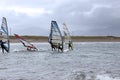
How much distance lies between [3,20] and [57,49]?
10601 millimetres

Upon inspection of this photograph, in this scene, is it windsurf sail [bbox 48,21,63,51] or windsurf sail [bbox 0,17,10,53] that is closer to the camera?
windsurf sail [bbox 0,17,10,53]

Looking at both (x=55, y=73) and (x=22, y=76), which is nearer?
(x=22, y=76)

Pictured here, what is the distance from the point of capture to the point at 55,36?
5281cm

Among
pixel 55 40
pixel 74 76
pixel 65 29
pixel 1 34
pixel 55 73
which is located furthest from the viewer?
pixel 65 29

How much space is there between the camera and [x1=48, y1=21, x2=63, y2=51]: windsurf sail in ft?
172

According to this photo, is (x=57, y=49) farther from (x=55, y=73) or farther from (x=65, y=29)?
(x=55, y=73)

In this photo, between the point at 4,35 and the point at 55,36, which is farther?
the point at 55,36

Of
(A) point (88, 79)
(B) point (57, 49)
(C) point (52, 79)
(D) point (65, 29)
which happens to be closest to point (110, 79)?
(A) point (88, 79)

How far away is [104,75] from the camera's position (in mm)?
22547

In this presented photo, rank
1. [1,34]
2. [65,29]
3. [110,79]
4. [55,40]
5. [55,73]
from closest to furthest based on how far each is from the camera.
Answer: [110,79], [55,73], [1,34], [55,40], [65,29]

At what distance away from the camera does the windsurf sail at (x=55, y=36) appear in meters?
52.4

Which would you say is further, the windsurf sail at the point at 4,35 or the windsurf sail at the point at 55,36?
the windsurf sail at the point at 55,36

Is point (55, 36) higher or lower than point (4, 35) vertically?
lower

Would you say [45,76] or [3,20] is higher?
[3,20]
